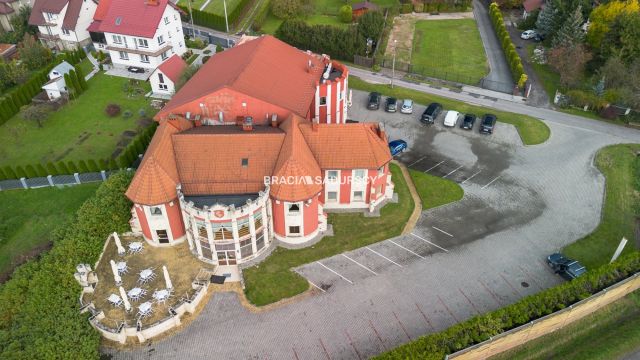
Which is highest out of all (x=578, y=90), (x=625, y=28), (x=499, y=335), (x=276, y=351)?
(x=625, y=28)

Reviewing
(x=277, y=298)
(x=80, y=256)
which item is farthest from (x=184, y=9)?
(x=277, y=298)

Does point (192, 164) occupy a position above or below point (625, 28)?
below

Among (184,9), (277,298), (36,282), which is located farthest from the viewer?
(184,9)

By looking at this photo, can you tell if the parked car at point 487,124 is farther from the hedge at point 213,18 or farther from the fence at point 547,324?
the hedge at point 213,18

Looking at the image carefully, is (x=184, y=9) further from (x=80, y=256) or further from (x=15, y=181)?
(x=80, y=256)

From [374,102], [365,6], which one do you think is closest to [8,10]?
[365,6]

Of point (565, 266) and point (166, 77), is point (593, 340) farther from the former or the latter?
point (166, 77)

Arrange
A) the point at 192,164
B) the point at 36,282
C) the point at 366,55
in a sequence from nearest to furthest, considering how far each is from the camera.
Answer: the point at 36,282 < the point at 192,164 < the point at 366,55
